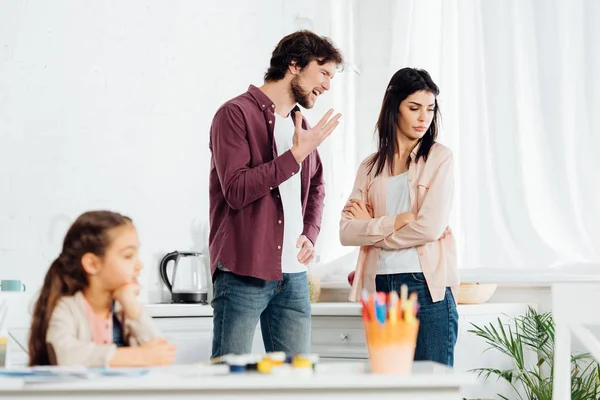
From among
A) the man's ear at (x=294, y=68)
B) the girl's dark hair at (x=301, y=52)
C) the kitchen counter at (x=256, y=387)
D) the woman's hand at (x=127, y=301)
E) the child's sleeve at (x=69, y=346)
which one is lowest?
the kitchen counter at (x=256, y=387)

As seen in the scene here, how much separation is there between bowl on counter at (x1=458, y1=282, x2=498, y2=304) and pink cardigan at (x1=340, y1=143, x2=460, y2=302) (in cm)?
80

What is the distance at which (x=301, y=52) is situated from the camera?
7.55 ft

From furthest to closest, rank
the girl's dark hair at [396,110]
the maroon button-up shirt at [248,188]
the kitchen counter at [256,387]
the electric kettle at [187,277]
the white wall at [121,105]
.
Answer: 1. the electric kettle at [187,277]
2. the white wall at [121,105]
3. the girl's dark hair at [396,110]
4. the maroon button-up shirt at [248,188]
5. the kitchen counter at [256,387]

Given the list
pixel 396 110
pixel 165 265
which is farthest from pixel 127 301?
pixel 165 265

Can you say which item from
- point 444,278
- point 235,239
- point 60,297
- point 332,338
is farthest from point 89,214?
point 332,338

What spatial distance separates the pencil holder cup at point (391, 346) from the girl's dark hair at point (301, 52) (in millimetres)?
1201

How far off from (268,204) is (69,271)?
95cm

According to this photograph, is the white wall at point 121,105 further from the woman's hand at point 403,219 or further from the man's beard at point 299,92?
the woman's hand at point 403,219

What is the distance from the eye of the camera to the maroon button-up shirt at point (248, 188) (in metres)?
2.09

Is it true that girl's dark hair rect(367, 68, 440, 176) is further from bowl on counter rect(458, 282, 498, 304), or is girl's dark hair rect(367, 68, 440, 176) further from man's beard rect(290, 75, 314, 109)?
bowl on counter rect(458, 282, 498, 304)

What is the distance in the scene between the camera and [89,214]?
4.39ft

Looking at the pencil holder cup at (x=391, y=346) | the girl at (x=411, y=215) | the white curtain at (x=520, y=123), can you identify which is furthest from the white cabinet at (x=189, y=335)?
the pencil holder cup at (x=391, y=346)

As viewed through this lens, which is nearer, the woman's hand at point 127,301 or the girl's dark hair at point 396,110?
the woman's hand at point 127,301

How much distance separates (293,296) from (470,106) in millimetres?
1693
